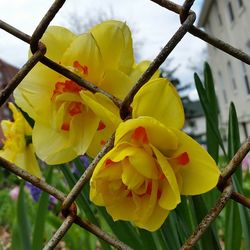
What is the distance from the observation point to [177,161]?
43 centimetres

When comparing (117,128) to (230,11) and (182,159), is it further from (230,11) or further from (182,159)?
(230,11)

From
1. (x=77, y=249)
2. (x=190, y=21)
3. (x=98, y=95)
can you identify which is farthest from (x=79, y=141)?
(x=77, y=249)

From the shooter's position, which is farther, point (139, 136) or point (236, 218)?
point (236, 218)

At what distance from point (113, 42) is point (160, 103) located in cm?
11

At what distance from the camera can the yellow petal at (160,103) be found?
0.43 metres

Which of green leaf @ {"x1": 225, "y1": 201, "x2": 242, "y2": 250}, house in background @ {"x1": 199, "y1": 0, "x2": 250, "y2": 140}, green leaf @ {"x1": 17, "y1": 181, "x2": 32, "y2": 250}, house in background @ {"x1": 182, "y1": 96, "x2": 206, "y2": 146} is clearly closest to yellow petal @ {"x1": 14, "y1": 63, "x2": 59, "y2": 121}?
green leaf @ {"x1": 225, "y1": 201, "x2": 242, "y2": 250}

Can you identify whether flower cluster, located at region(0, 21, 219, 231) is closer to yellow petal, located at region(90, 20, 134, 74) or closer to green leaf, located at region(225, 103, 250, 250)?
yellow petal, located at region(90, 20, 134, 74)

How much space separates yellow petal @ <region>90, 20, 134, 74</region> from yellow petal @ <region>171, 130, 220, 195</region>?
0.13 metres

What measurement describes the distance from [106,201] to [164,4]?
A: 0.19 m

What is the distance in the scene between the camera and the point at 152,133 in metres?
0.42

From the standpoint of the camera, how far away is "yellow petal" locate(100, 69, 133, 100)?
0.52 metres

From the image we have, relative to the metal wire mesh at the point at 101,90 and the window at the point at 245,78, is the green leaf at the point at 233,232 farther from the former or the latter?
the window at the point at 245,78

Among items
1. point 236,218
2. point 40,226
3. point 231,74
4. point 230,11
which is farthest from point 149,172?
point 231,74

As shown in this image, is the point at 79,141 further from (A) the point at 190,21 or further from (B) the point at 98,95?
(A) the point at 190,21
